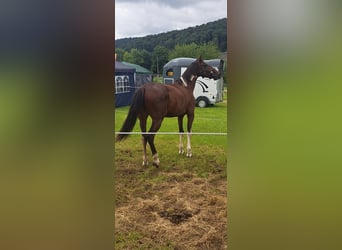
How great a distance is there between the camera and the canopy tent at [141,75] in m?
1.65

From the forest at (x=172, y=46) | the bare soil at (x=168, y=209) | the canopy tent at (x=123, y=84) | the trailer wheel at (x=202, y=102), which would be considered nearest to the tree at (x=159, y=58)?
the forest at (x=172, y=46)

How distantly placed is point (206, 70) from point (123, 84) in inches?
18.8

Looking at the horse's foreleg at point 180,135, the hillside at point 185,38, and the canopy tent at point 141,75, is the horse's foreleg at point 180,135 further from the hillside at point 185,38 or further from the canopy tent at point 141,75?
the hillside at point 185,38

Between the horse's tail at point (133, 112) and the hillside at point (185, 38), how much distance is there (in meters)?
0.26

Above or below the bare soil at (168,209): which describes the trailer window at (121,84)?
above

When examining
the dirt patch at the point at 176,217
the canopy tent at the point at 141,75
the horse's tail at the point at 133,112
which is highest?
the canopy tent at the point at 141,75

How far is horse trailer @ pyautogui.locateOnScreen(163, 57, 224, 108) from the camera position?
1652mm

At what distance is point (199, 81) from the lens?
5.55 feet
